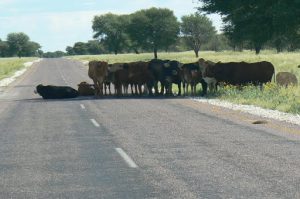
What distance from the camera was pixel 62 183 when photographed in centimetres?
817

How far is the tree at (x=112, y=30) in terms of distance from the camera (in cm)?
16850

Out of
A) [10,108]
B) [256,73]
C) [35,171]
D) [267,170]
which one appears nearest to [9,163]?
[35,171]

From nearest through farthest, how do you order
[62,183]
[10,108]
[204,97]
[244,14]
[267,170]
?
[62,183]
[267,170]
[10,108]
[204,97]
[244,14]

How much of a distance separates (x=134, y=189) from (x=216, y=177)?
1283 mm

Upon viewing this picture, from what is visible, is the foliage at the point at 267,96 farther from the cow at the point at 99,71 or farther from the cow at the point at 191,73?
the cow at the point at 99,71

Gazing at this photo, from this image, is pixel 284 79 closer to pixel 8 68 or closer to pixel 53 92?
pixel 53 92

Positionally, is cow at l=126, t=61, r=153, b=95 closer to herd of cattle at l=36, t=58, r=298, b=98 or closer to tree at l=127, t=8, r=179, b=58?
herd of cattle at l=36, t=58, r=298, b=98

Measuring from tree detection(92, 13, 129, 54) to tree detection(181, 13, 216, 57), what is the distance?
3248 centimetres

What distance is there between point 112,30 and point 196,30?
137ft

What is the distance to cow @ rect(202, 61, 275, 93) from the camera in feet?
87.7

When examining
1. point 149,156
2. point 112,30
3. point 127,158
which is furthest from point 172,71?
point 112,30

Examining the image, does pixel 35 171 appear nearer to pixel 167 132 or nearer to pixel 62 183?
pixel 62 183

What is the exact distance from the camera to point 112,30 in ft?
Result: 557

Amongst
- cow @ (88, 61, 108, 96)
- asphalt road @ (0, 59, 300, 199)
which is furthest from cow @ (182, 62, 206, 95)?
asphalt road @ (0, 59, 300, 199)
